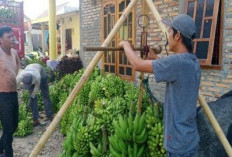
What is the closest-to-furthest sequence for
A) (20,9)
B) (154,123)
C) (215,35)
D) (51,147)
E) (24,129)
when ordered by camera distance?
(154,123)
(215,35)
(51,147)
(24,129)
(20,9)

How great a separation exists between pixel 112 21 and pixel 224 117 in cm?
488

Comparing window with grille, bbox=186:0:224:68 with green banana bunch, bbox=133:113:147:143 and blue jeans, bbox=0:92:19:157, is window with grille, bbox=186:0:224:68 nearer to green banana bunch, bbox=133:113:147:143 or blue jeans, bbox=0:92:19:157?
green banana bunch, bbox=133:113:147:143

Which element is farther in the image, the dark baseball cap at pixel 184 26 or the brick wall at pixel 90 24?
the brick wall at pixel 90 24

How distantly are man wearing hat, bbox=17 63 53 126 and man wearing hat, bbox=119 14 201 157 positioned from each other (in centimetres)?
406

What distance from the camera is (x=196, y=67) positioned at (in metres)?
2.27

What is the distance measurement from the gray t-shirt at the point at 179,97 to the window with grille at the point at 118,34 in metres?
4.40

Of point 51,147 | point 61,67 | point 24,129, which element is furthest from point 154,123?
point 61,67

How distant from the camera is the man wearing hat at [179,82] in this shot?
216cm

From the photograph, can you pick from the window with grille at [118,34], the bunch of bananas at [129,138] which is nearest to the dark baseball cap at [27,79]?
the window with grille at [118,34]

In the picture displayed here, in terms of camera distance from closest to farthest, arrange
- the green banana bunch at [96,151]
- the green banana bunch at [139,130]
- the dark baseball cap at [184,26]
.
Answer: the dark baseball cap at [184,26] < the green banana bunch at [139,130] < the green banana bunch at [96,151]

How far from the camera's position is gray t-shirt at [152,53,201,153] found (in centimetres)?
216

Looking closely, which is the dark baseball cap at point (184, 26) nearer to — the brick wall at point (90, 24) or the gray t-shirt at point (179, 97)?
the gray t-shirt at point (179, 97)

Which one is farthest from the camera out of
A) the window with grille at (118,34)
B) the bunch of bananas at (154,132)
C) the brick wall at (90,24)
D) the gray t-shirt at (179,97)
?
the brick wall at (90,24)

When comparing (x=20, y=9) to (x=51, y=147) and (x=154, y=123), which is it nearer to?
(x=51, y=147)
